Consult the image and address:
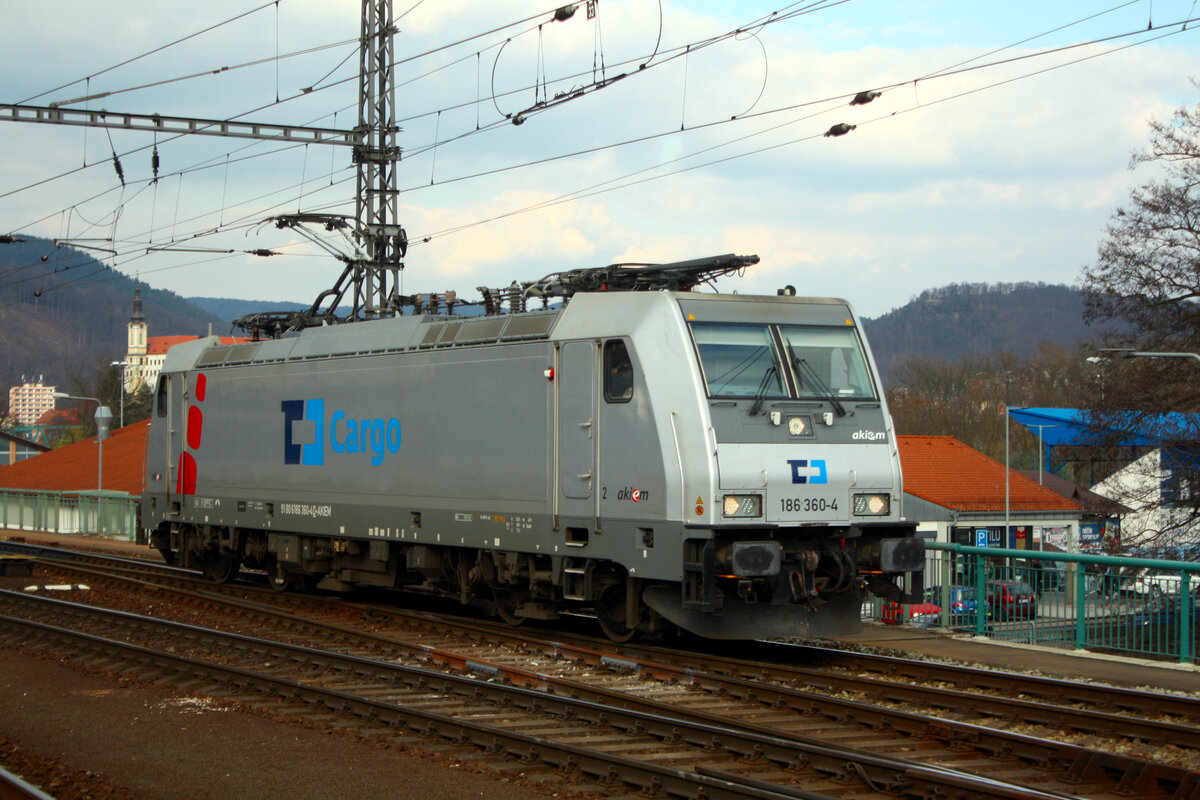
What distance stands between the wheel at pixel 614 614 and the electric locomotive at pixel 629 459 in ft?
0.10

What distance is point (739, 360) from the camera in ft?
41.1

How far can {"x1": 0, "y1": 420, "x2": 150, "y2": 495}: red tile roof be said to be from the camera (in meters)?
47.7

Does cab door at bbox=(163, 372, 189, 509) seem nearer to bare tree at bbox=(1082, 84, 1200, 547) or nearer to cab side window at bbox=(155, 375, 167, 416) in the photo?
cab side window at bbox=(155, 375, 167, 416)

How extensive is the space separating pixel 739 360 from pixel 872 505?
2.04 metres

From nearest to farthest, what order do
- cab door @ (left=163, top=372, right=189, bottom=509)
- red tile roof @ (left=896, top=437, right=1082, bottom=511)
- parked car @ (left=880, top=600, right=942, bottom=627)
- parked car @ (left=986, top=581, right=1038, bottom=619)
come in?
parked car @ (left=986, top=581, right=1038, bottom=619)
parked car @ (left=880, top=600, right=942, bottom=627)
cab door @ (left=163, top=372, right=189, bottom=509)
red tile roof @ (left=896, top=437, right=1082, bottom=511)

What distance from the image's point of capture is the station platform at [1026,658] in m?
11.6

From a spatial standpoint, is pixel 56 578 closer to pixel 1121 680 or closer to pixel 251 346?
pixel 251 346

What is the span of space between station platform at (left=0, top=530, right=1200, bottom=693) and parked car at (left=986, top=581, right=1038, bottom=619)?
36 centimetres

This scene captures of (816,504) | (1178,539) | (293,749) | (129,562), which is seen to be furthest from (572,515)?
(1178,539)

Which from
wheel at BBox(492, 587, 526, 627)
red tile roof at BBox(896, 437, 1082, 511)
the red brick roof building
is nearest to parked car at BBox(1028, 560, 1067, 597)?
wheel at BBox(492, 587, 526, 627)

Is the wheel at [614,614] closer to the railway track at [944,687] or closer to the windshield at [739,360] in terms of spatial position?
the railway track at [944,687]

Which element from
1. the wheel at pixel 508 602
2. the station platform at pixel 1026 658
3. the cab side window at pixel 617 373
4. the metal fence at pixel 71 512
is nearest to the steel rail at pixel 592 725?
the wheel at pixel 508 602

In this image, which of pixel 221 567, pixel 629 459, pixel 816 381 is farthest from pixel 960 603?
pixel 221 567

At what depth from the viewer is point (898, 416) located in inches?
3327
